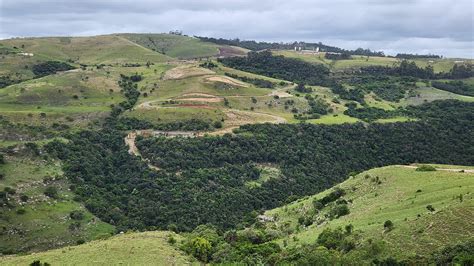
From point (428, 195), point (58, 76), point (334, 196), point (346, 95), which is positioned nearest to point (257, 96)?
point (346, 95)

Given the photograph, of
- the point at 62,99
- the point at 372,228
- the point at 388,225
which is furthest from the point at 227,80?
the point at 388,225

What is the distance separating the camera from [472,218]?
56375mm

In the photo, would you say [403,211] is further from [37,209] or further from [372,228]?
[37,209]

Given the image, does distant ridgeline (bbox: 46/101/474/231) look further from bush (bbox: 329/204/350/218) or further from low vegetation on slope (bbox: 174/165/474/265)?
bush (bbox: 329/204/350/218)

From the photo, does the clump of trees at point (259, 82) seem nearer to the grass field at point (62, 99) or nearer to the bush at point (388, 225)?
the grass field at point (62, 99)

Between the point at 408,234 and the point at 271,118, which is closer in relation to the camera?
the point at 408,234

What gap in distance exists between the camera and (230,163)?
133 m

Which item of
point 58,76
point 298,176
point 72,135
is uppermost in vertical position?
point 58,76

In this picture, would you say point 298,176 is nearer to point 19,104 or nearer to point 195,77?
point 195,77

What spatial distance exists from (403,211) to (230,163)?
6999 centimetres

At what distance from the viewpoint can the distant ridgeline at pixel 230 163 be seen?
11071 cm

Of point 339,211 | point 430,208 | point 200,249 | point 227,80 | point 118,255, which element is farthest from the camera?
point 227,80

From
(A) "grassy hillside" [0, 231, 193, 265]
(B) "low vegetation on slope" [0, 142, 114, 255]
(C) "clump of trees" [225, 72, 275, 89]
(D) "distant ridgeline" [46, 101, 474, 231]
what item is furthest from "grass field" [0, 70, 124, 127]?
(A) "grassy hillside" [0, 231, 193, 265]

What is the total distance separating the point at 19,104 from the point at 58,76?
25952 mm
